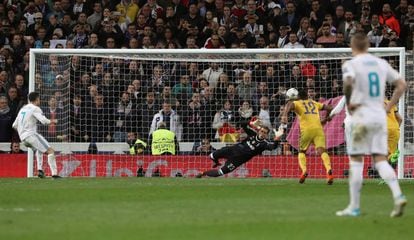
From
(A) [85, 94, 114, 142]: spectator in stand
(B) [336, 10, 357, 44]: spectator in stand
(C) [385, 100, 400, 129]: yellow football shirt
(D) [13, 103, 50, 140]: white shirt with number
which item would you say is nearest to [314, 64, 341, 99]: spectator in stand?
→ (B) [336, 10, 357, 44]: spectator in stand

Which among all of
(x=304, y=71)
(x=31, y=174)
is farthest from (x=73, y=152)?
(x=304, y=71)

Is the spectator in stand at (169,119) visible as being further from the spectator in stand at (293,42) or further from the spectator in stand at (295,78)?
the spectator in stand at (293,42)

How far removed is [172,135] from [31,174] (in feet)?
11.4

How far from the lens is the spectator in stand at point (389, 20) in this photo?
27600mm

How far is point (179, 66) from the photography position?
26.3 meters

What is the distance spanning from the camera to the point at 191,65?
26.2 m

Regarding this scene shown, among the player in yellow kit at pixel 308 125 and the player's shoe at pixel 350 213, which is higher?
the player in yellow kit at pixel 308 125

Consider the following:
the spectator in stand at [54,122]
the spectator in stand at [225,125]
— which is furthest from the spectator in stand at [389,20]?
the spectator in stand at [54,122]

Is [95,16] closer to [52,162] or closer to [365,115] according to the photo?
[52,162]

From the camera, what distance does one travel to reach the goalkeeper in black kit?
23672 mm

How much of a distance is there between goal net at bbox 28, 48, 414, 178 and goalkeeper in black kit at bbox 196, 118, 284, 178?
4.35 ft

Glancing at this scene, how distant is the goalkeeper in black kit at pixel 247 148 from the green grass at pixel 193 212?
328 cm

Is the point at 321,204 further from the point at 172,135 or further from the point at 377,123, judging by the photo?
the point at 172,135

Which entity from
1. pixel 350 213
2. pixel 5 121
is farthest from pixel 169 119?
pixel 350 213
